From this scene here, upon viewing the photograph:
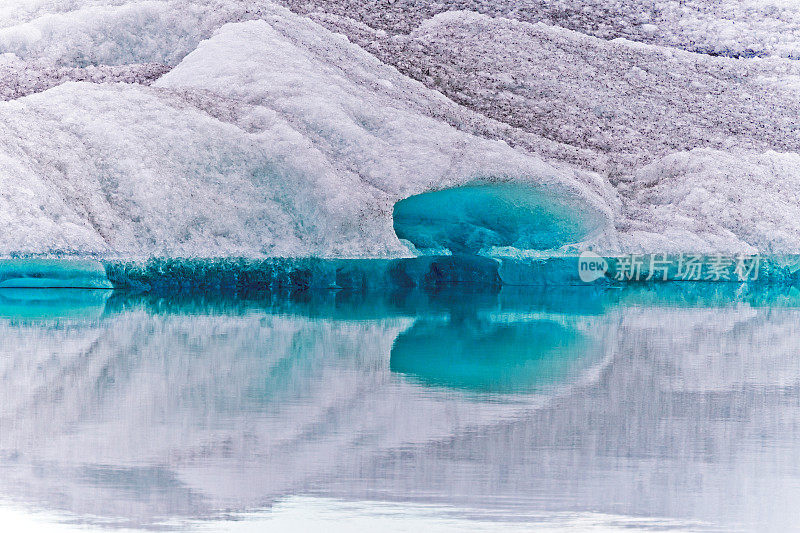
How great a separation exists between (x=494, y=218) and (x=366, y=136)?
58.3 inches

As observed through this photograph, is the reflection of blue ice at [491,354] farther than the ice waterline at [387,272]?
No

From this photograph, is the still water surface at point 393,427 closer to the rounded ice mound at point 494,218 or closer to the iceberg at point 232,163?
the iceberg at point 232,163

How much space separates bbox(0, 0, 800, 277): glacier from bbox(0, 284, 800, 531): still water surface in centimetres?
282

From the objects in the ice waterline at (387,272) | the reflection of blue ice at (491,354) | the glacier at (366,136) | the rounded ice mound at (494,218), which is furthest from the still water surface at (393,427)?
the rounded ice mound at (494,218)

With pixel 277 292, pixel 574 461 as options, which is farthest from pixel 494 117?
pixel 574 461

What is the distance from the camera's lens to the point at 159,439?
9.87ft

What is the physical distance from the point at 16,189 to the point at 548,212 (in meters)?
4.58

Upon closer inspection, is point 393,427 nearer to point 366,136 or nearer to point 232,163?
point 232,163

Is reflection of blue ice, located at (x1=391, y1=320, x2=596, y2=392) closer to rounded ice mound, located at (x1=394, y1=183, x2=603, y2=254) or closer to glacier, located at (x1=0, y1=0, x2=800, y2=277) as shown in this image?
glacier, located at (x1=0, y1=0, x2=800, y2=277)

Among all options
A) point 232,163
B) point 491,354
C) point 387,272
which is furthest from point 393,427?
point 387,272

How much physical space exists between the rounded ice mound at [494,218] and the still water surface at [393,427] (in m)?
3.81

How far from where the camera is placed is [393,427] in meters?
3.25

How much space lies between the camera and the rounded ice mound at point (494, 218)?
10195 millimetres

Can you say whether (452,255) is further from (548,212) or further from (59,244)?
(59,244)
